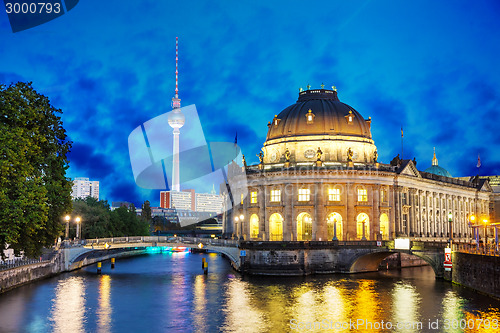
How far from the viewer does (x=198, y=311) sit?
179 feet

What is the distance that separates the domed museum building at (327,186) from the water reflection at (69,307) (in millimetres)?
40447

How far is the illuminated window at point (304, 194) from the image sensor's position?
103 m

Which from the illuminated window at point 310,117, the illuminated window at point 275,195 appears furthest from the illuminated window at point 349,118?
the illuminated window at point 275,195

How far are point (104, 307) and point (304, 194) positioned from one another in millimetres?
53099

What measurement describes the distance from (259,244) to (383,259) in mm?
24667

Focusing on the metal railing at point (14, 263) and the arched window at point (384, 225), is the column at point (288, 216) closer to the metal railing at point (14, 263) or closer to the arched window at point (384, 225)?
the arched window at point (384, 225)

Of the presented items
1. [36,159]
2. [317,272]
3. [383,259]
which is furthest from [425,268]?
Answer: [36,159]

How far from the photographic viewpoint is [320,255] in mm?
85688

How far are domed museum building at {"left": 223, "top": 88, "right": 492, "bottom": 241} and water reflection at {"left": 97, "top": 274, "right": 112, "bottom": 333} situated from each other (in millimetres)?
35989

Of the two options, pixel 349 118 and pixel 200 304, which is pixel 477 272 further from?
pixel 349 118

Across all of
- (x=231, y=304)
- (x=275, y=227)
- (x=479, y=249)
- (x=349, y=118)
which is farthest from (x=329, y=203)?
(x=231, y=304)

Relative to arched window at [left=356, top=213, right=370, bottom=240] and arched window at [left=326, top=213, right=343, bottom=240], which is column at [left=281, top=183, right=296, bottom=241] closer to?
arched window at [left=326, top=213, right=343, bottom=240]

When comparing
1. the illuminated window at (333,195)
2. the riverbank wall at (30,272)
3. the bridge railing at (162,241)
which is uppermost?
the illuminated window at (333,195)

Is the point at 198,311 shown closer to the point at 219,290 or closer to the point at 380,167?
the point at 219,290
